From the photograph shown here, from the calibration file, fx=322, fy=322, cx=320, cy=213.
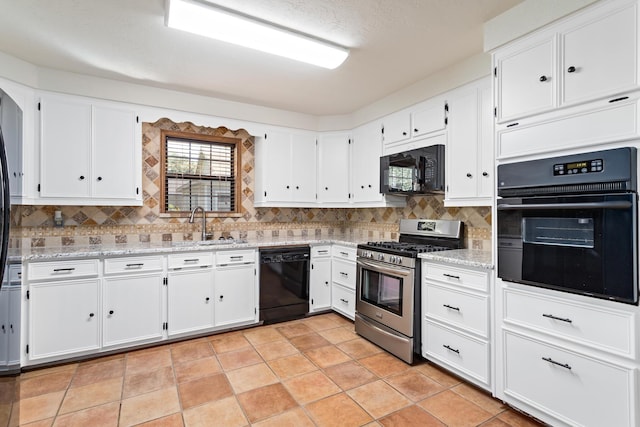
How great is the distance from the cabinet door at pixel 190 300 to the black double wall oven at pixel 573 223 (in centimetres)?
→ 264

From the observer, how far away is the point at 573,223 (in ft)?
5.78

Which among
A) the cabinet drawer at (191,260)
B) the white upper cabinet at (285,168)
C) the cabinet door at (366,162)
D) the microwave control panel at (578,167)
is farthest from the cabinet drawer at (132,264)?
the microwave control panel at (578,167)

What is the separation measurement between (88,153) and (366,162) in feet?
9.46

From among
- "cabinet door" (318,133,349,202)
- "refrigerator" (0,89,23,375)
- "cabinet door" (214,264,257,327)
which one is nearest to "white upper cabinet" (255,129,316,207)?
"cabinet door" (318,133,349,202)

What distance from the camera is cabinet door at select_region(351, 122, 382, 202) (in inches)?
148

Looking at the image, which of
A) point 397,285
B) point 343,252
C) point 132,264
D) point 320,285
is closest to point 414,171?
point 397,285

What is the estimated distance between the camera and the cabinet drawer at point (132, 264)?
2836mm

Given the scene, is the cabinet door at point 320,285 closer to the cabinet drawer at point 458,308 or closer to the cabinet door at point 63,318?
the cabinet drawer at point 458,308

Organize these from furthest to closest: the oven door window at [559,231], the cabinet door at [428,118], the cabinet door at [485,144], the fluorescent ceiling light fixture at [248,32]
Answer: the cabinet door at [428,118]
the cabinet door at [485,144]
the fluorescent ceiling light fixture at [248,32]
the oven door window at [559,231]

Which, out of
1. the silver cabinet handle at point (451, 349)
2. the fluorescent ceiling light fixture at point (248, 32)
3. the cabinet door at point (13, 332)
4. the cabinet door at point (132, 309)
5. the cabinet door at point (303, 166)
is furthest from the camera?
the cabinet door at point (303, 166)

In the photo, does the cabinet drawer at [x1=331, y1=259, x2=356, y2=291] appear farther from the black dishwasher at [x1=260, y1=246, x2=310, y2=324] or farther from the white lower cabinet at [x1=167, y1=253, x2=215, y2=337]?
the white lower cabinet at [x1=167, y1=253, x2=215, y2=337]

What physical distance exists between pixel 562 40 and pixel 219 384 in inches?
124

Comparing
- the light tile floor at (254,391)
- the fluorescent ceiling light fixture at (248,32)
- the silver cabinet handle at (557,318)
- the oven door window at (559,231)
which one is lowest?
the light tile floor at (254,391)

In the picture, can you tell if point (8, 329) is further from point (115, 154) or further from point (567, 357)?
point (567, 357)
